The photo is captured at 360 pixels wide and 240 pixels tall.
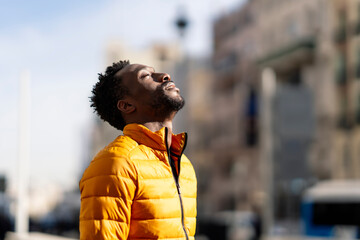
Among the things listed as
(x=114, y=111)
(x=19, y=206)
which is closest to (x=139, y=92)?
(x=114, y=111)

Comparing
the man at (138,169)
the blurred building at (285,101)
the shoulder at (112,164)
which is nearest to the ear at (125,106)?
the man at (138,169)

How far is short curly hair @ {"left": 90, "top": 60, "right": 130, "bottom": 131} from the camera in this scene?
2.95 metres

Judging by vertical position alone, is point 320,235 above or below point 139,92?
below

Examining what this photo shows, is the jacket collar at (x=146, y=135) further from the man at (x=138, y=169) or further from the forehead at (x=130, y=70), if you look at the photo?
the forehead at (x=130, y=70)

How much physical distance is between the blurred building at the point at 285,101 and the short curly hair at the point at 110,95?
21448 mm

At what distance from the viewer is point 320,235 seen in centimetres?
2347

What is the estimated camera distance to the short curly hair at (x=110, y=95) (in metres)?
2.95

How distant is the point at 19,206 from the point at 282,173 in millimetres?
17750

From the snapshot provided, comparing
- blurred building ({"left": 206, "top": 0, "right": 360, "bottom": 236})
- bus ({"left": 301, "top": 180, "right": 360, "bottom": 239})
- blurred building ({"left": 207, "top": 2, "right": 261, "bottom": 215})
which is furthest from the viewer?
blurred building ({"left": 207, "top": 2, "right": 261, "bottom": 215})

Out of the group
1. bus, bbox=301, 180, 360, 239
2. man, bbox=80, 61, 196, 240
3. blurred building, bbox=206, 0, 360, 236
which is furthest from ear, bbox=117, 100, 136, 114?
blurred building, bbox=206, 0, 360, 236

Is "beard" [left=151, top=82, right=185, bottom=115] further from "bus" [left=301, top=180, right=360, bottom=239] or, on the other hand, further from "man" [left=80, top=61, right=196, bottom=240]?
"bus" [left=301, top=180, right=360, bottom=239]

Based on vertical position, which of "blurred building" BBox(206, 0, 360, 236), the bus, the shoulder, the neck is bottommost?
the bus

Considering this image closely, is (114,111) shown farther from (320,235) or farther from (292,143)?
(292,143)

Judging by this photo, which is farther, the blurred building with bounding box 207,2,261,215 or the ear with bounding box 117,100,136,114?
the blurred building with bounding box 207,2,261,215
